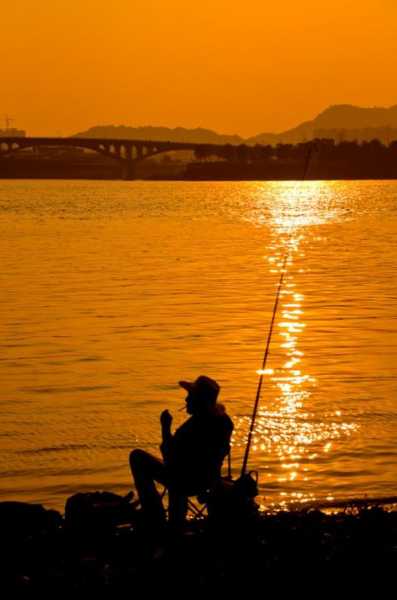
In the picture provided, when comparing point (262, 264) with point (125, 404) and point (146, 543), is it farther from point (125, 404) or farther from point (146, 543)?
point (146, 543)

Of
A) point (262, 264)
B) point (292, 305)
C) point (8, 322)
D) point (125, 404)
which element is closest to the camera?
point (125, 404)

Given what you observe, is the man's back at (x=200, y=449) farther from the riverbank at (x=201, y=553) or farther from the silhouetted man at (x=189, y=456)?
the riverbank at (x=201, y=553)

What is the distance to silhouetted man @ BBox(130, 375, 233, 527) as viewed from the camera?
7.44 metres

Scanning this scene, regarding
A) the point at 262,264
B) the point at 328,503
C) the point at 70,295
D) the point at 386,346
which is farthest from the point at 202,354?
the point at 262,264

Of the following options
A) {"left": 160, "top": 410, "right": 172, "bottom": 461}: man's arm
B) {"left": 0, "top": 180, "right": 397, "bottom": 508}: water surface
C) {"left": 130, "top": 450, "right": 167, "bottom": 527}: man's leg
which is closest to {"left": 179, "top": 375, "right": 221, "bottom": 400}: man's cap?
{"left": 160, "top": 410, "right": 172, "bottom": 461}: man's arm

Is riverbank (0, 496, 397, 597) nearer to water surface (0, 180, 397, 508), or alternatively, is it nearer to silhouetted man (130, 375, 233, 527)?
silhouetted man (130, 375, 233, 527)

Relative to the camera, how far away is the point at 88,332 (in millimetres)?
21656

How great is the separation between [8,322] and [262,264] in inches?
789

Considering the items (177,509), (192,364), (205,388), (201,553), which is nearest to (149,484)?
(177,509)

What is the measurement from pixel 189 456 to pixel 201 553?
1.80ft

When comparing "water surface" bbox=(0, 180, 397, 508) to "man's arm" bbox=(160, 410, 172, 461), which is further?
"water surface" bbox=(0, 180, 397, 508)

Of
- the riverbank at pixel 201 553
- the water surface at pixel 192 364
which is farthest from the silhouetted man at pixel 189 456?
the water surface at pixel 192 364

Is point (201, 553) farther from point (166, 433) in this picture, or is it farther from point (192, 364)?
point (192, 364)

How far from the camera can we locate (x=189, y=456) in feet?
24.7
